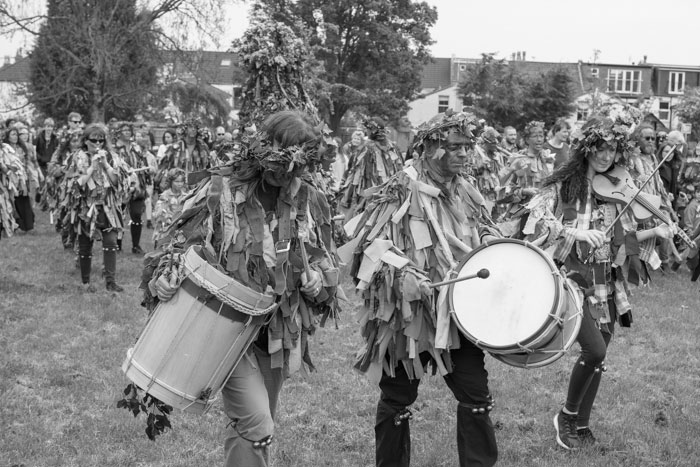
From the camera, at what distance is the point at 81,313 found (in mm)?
7395

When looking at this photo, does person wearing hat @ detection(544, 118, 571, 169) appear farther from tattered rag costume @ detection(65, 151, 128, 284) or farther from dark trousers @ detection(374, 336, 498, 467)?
dark trousers @ detection(374, 336, 498, 467)

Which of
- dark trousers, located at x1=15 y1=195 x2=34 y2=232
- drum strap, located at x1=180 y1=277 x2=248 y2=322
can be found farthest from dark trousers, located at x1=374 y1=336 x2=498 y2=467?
dark trousers, located at x1=15 y1=195 x2=34 y2=232

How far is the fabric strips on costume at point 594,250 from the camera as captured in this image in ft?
13.6

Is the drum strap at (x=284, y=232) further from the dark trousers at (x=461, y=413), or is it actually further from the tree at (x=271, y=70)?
the tree at (x=271, y=70)

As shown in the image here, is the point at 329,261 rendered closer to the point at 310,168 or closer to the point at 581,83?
the point at 310,168

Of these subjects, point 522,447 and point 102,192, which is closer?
point 522,447

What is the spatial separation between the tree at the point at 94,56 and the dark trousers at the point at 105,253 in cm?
1665

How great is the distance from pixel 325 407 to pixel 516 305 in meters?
2.14

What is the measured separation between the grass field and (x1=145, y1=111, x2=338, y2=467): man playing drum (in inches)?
49.8

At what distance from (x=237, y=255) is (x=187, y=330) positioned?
399mm

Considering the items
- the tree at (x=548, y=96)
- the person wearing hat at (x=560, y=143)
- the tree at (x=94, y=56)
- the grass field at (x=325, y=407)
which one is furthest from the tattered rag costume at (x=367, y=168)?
the tree at (x=548, y=96)

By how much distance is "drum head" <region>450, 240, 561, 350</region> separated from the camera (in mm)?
3330

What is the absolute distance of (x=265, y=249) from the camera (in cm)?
326

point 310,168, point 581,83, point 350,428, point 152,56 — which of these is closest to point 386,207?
point 310,168
